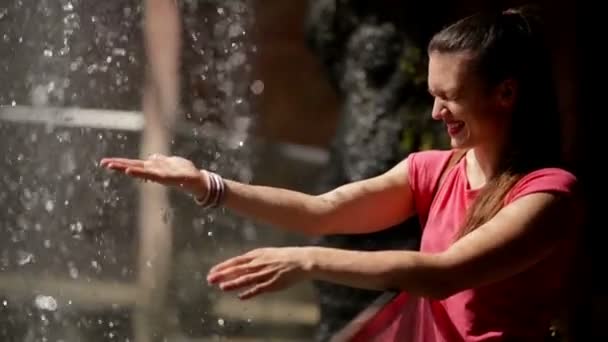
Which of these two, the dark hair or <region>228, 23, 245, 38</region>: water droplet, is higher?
<region>228, 23, 245, 38</region>: water droplet

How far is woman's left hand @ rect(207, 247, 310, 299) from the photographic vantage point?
1.02 metres

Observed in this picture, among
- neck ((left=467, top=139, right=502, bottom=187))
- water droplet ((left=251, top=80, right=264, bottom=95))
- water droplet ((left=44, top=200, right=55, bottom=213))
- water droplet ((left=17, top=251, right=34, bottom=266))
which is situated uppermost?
water droplet ((left=251, top=80, right=264, bottom=95))

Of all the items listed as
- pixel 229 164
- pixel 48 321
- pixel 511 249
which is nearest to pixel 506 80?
pixel 511 249

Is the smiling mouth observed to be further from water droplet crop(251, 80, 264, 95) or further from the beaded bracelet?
water droplet crop(251, 80, 264, 95)

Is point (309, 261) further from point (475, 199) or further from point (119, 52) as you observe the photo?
point (119, 52)

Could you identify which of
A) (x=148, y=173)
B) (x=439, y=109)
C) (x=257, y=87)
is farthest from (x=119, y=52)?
(x=257, y=87)

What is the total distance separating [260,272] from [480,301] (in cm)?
31

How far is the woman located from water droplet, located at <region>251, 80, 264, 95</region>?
165 cm

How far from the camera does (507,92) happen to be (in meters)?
1.21

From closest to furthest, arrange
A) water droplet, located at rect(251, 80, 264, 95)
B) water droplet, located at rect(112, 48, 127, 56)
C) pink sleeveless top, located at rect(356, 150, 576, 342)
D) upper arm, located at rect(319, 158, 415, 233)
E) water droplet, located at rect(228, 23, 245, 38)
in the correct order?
pink sleeveless top, located at rect(356, 150, 576, 342), upper arm, located at rect(319, 158, 415, 233), water droplet, located at rect(112, 48, 127, 56), water droplet, located at rect(228, 23, 245, 38), water droplet, located at rect(251, 80, 264, 95)

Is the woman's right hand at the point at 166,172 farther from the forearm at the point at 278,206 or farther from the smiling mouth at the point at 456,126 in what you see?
the smiling mouth at the point at 456,126

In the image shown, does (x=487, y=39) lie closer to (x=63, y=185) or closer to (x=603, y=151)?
(x=63, y=185)

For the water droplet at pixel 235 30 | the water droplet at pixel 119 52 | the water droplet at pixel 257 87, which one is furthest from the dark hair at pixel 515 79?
the water droplet at pixel 257 87

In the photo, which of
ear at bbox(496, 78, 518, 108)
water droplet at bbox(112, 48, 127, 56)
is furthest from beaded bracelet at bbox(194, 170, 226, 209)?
water droplet at bbox(112, 48, 127, 56)
